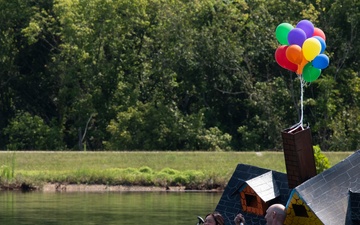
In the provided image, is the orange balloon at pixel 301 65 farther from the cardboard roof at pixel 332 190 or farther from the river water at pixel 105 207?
the river water at pixel 105 207

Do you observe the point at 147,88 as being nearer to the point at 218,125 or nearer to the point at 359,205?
the point at 218,125

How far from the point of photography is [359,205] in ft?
58.1

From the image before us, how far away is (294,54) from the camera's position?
62.7 ft

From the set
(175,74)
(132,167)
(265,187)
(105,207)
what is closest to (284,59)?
(265,187)

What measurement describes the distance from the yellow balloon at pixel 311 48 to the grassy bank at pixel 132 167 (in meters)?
22.9

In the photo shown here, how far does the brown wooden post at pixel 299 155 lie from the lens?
18672 millimetres

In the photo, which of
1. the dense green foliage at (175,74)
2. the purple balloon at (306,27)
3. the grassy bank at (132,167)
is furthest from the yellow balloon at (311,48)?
the dense green foliage at (175,74)

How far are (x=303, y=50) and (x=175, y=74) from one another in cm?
3489

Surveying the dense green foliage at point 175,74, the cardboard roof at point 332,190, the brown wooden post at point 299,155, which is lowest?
the cardboard roof at point 332,190

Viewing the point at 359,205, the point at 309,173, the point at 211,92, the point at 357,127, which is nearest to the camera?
the point at 359,205

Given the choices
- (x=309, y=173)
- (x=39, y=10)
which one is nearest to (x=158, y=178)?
(x=39, y=10)

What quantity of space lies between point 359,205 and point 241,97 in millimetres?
37640

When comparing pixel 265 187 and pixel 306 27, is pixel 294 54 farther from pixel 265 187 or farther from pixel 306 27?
pixel 265 187

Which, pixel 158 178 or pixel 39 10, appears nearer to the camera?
pixel 158 178
